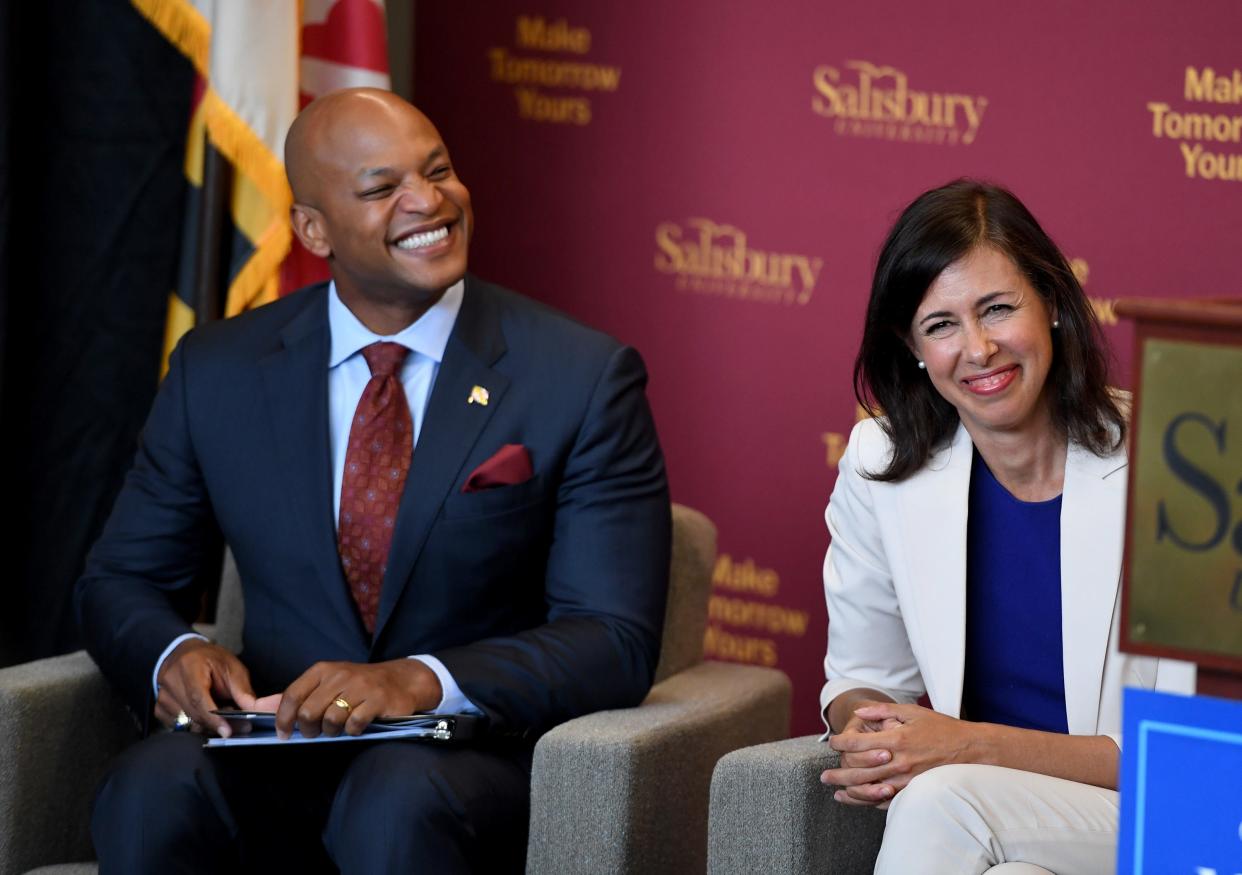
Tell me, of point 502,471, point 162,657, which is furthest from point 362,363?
point 162,657

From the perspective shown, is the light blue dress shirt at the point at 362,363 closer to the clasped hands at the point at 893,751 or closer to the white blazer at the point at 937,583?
the white blazer at the point at 937,583

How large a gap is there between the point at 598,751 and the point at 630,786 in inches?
2.4

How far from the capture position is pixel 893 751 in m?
2.08

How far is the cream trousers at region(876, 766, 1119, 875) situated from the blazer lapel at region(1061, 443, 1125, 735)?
0.23 m

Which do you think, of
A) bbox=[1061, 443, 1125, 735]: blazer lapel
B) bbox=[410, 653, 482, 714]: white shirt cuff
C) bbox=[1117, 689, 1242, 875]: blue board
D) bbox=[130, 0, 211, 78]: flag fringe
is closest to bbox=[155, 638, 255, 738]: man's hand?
bbox=[410, 653, 482, 714]: white shirt cuff

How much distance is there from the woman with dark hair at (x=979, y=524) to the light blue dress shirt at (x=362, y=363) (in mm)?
650

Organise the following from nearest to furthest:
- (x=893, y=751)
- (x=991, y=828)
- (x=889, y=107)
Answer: (x=991, y=828)
(x=893, y=751)
(x=889, y=107)

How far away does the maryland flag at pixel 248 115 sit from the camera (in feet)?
10.4

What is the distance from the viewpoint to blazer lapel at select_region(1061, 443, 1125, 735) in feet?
7.14

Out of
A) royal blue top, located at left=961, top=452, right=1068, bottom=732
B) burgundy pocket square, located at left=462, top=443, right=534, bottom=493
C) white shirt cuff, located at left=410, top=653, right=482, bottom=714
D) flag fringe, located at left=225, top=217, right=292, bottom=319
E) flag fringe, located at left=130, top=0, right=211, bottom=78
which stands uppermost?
flag fringe, located at left=130, top=0, right=211, bottom=78

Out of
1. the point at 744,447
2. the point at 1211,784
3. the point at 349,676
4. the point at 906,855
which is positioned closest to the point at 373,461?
the point at 349,676

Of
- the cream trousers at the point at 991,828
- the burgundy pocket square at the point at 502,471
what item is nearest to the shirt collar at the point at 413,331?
the burgundy pocket square at the point at 502,471

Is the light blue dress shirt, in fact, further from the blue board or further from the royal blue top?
the blue board

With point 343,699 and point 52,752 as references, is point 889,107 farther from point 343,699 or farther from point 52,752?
point 52,752
